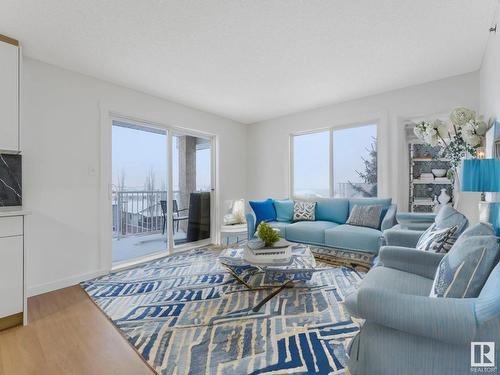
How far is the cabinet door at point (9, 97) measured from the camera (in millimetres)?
2197

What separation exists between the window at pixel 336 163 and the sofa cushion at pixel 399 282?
8.42ft

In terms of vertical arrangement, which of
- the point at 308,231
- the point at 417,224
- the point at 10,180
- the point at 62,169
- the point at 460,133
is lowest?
the point at 308,231

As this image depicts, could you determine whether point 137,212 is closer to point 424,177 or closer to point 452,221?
point 452,221

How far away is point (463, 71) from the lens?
3.18 meters

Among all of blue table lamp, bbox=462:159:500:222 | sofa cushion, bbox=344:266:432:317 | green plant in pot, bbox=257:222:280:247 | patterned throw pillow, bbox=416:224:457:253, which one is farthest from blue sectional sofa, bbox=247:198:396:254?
blue table lamp, bbox=462:159:500:222

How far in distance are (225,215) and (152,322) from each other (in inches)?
112

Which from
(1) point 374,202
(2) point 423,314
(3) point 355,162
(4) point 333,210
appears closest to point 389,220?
(1) point 374,202

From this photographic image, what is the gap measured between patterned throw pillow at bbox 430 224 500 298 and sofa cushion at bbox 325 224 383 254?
6.64ft

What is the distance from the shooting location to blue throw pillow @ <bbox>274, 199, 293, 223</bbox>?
432 centimetres

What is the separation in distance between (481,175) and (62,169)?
3.92m

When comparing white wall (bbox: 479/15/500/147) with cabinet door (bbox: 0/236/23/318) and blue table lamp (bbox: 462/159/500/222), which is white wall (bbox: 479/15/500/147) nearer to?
blue table lamp (bbox: 462/159/500/222)

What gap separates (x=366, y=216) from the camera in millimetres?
3609

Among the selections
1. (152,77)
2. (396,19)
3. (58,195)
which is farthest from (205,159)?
(396,19)

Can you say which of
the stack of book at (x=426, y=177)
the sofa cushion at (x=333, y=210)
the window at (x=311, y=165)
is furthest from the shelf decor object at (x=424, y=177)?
the window at (x=311, y=165)
